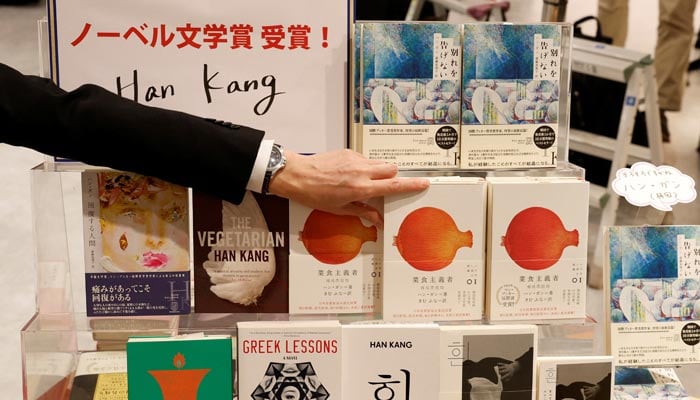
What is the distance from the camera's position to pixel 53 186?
5.36ft

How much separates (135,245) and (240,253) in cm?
19

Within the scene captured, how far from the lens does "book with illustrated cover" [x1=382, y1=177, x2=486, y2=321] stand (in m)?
1.58

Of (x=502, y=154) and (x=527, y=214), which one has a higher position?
(x=502, y=154)

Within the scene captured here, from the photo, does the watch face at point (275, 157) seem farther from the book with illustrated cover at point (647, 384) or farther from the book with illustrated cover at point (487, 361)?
the book with illustrated cover at point (647, 384)

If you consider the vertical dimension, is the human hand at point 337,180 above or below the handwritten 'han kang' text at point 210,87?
below

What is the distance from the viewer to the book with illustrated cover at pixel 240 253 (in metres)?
1.62

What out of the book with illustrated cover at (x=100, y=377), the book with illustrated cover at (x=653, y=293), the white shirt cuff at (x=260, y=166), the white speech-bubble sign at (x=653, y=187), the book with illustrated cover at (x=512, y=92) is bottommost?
the book with illustrated cover at (x=100, y=377)

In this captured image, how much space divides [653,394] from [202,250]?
3.04 feet

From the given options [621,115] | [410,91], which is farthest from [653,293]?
[621,115]

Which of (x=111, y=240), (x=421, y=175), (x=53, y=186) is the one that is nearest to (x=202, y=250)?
(x=111, y=240)

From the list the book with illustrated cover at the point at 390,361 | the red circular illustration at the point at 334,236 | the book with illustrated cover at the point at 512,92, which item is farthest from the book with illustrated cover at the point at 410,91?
the book with illustrated cover at the point at 390,361

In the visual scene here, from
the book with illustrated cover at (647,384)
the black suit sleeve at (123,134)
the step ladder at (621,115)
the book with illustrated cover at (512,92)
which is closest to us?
the black suit sleeve at (123,134)

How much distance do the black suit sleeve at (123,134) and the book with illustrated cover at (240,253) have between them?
80 mm

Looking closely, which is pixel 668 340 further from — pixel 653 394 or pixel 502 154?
pixel 502 154
